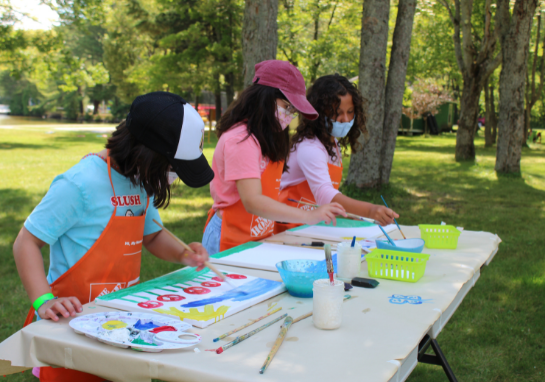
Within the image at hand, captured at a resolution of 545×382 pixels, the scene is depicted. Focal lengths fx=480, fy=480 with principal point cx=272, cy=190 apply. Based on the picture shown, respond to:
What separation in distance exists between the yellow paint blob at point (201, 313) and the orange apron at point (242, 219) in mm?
967

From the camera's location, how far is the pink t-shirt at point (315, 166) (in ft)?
8.54

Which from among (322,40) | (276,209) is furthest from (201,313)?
(322,40)

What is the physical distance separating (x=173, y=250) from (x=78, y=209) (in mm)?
471

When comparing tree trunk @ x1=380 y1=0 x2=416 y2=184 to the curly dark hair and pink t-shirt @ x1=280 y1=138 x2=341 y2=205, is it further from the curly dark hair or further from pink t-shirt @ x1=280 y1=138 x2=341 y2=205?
pink t-shirt @ x1=280 y1=138 x2=341 y2=205

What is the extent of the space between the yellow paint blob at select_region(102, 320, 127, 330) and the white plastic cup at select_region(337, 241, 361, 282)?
0.85 m

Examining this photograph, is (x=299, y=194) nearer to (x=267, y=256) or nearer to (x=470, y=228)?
(x=267, y=256)

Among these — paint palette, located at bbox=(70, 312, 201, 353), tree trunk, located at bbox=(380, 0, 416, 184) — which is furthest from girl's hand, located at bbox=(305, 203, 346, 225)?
tree trunk, located at bbox=(380, 0, 416, 184)

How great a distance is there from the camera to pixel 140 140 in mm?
1556

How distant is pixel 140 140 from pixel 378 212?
1.27 metres

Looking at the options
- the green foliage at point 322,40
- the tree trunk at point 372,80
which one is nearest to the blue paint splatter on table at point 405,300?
the tree trunk at point 372,80

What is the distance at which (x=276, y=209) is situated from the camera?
6.88 ft

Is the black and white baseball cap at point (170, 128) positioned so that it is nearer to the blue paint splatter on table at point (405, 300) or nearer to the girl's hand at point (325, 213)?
the girl's hand at point (325, 213)

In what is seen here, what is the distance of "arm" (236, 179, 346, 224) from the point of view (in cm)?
205

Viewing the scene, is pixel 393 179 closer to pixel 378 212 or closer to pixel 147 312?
pixel 378 212
